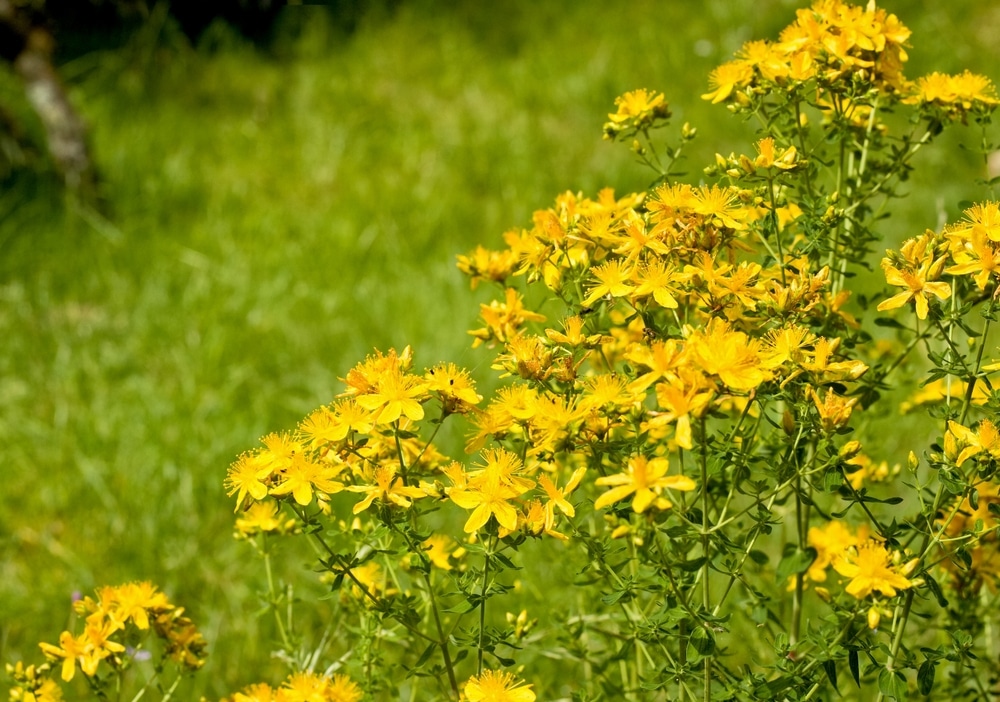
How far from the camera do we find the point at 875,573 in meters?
1.26

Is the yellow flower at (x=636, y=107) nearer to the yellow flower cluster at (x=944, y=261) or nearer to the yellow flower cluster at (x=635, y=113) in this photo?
the yellow flower cluster at (x=635, y=113)

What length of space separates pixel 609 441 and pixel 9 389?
8.10ft

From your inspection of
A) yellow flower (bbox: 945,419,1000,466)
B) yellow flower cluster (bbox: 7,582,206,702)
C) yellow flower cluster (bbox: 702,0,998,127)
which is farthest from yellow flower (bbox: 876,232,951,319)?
yellow flower cluster (bbox: 7,582,206,702)

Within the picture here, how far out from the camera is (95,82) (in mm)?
4684

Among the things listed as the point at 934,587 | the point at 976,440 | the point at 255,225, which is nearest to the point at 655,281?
the point at 976,440

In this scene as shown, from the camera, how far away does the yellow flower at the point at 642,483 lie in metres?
1.13

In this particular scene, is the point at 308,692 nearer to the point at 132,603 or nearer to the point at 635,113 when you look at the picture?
the point at 132,603

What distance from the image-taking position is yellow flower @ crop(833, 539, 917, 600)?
4.09ft

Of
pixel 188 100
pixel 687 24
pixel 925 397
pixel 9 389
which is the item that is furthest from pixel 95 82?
pixel 925 397

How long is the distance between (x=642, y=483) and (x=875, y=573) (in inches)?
12.9

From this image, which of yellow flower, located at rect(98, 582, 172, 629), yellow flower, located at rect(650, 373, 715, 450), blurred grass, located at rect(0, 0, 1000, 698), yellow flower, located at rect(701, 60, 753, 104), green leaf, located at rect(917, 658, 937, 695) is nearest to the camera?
yellow flower, located at rect(650, 373, 715, 450)

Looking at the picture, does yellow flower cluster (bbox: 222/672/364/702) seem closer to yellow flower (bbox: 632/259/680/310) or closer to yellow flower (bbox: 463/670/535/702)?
yellow flower (bbox: 463/670/535/702)

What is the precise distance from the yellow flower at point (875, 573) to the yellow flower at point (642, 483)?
0.27 meters

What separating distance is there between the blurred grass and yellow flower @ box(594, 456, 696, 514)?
131 centimetres
